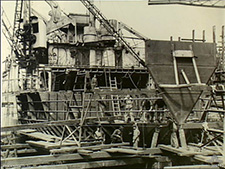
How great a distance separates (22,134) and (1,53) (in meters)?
7.96

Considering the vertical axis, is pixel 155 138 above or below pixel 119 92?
below

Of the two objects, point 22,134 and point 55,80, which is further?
point 55,80

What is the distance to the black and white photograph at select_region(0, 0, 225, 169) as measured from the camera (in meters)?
7.53

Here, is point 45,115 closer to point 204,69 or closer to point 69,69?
point 69,69

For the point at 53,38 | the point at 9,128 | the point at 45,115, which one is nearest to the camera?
the point at 9,128

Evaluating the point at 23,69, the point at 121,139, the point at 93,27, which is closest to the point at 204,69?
the point at 121,139

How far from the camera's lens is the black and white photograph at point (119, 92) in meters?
7.53

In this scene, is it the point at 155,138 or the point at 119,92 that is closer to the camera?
the point at 119,92

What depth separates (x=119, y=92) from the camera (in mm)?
8477

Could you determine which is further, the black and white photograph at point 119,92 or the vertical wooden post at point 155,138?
the vertical wooden post at point 155,138

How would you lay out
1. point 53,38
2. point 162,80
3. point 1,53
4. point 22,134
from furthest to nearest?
point 53,38 < point 22,134 < point 162,80 < point 1,53

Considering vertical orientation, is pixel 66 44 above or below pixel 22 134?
above

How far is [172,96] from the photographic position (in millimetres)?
7422

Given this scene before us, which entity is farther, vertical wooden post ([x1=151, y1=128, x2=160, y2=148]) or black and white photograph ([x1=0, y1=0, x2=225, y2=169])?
vertical wooden post ([x1=151, y1=128, x2=160, y2=148])
